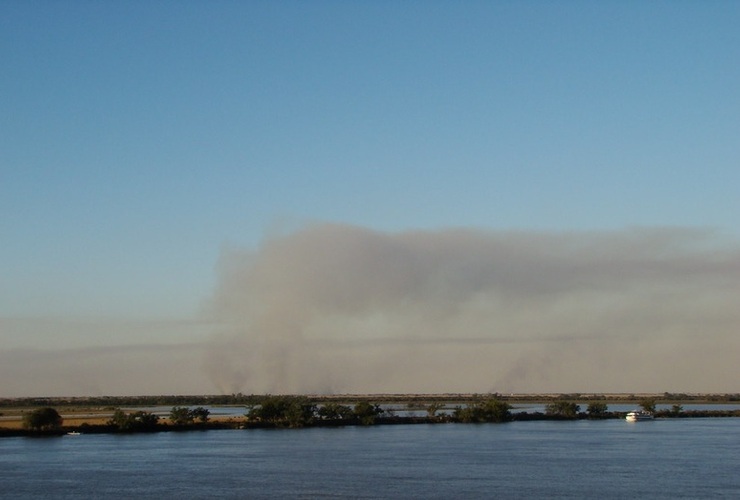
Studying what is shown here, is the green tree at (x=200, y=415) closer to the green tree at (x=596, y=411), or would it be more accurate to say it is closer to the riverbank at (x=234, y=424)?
the riverbank at (x=234, y=424)

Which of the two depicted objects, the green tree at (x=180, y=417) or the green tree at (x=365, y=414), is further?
the green tree at (x=365, y=414)

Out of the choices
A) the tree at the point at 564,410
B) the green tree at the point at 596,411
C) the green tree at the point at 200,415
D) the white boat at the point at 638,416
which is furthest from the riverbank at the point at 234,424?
the white boat at the point at 638,416

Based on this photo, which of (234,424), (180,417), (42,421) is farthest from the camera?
(234,424)

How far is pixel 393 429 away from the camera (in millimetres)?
98250

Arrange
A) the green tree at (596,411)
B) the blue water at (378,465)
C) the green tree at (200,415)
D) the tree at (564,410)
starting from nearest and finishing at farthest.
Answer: the blue water at (378,465) → the green tree at (200,415) → the tree at (564,410) → the green tree at (596,411)

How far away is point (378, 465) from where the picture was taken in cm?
5791

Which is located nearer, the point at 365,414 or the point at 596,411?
the point at 365,414

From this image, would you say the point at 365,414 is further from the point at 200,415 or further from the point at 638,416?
the point at 638,416

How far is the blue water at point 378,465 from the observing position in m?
47.1

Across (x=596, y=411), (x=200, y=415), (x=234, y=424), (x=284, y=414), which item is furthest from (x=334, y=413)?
(x=596, y=411)

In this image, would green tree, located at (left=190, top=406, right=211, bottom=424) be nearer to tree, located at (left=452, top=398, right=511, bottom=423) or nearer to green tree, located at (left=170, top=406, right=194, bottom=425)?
green tree, located at (left=170, top=406, right=194, bottom=425)

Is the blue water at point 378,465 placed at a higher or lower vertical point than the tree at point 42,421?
lower

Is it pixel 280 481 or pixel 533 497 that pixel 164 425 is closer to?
pixel 280 481

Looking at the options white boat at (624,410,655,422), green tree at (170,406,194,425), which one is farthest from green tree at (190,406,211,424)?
white boat at (624,410,655,422)
